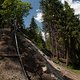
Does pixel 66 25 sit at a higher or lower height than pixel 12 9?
lower

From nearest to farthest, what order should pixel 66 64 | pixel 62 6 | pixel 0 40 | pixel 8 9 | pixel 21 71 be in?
pixel 21 71 < pixel 0 40 < pixel 8 9 < pixel 66 64 < pixel 62 6

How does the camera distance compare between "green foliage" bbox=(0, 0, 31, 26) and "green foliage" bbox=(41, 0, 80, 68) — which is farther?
"green foliage" bbox=(41, 0, 80, 68)

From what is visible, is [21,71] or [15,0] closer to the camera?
[21,71]

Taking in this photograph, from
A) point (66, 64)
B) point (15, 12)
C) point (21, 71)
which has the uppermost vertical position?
point (15, 12)

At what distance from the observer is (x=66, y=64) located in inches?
2309

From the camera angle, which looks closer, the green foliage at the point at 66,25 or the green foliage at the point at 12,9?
the green foliage at the point at 12,9

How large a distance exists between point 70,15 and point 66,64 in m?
11.9

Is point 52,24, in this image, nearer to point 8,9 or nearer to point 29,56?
point 8,9

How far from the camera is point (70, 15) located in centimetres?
6153

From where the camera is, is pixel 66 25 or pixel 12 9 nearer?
pixel 12 9

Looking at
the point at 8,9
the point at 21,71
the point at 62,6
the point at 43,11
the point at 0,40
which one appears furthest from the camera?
the point at 43,11

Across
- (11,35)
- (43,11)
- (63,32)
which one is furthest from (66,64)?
(11,35)

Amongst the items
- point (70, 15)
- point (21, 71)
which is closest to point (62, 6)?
point (70, 15)

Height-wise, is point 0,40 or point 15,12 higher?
point 15,12
